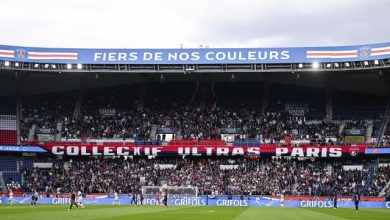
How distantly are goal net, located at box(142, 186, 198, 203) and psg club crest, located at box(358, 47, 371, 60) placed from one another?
2337 cm

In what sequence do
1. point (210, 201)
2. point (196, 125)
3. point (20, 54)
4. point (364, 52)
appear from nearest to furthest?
point (210, 201) < point (364, 52) < point (20, 54) < point (196, 125)

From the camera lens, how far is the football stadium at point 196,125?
62.7 meters

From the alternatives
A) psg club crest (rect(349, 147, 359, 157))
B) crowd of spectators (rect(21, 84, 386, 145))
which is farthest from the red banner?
crowd of spectators (rect(21, 84, 386, 145))

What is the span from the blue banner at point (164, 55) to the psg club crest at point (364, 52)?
3.75 m

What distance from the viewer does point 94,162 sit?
70.0 metres

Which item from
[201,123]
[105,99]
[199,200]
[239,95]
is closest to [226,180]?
[199,200]

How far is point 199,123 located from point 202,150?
539 cm

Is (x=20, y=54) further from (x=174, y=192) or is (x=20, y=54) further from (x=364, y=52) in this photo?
(x=364, y=52)

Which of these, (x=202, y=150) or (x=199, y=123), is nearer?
(x=202, y=150)

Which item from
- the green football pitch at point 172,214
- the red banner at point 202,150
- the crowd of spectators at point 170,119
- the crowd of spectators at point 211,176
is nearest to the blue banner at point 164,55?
the crowd of spectators at point 170,119

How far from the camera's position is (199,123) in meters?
71.5

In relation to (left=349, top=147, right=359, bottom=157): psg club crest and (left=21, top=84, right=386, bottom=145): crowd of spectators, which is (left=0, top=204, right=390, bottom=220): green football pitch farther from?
(left=21, top=84, right=386, bottom=145): crowd of spectators

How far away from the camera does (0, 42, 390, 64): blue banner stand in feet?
218

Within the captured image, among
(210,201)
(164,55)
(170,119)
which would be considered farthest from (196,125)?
(210,201)
